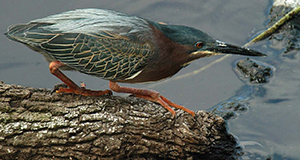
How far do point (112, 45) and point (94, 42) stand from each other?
0.21 m

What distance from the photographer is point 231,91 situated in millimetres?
6539

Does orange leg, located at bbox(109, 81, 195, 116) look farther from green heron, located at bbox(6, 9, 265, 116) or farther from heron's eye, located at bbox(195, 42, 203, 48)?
heron's eye, located at bbox(195, 42, 203, 48)

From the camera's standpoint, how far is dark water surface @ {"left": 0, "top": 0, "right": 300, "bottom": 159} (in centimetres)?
570

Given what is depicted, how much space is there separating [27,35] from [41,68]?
2274 mm

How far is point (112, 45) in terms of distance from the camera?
4.69 meters

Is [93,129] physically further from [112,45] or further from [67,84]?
[112,45]

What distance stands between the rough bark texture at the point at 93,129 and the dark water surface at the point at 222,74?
1074mm

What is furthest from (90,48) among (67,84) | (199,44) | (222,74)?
(222,74)

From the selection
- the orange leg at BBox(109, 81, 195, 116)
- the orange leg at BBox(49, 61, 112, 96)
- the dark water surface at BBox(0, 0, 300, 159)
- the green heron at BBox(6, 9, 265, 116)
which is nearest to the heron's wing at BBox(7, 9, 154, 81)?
the green heron at BBox(6, 9, 265, 116)

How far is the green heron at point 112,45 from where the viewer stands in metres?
4.68

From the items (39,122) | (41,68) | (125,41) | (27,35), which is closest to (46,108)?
(39,122)

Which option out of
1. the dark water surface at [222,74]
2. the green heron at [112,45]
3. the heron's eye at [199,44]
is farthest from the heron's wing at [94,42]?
the dark water surface at [222,74]

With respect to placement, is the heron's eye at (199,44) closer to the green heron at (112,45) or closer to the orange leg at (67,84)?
the green heron at (112,45)

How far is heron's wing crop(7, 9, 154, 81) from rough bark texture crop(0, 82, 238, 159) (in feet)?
1.33
